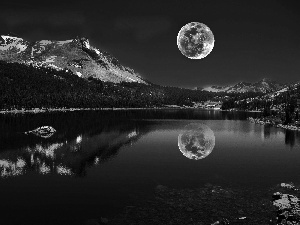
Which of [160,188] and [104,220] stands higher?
[160,188]

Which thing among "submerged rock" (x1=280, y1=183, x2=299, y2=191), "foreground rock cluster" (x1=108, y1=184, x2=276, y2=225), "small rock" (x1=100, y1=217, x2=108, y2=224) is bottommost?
"small rock" (x1=100, y1=217, x2=108, y2=224)

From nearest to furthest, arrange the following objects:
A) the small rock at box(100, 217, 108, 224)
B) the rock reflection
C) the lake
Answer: the small rock at box(100, 217, 108, 224)
the lake
the rock reflection

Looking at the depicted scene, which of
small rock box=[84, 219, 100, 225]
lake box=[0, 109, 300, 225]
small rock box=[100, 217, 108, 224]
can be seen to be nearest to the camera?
small rock box=[84, 219, 100, 225]

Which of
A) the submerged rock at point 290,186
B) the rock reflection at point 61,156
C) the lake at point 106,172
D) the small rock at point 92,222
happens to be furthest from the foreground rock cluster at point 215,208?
the rock reflection at point 61,156

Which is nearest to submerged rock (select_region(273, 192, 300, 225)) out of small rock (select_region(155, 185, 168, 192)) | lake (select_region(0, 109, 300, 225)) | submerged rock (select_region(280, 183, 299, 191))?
submerged rock (select_region(280, 183, 299, 191))

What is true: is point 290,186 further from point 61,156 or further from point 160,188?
point 61,156

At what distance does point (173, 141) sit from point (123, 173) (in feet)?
166

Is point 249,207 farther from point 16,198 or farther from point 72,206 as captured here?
point 16,198

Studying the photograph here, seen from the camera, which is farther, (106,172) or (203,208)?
(106,172)

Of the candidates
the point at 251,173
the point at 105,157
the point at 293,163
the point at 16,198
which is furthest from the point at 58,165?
the point at 293,163

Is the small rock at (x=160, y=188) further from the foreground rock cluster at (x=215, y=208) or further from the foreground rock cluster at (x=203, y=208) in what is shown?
the foreground rock cluster at (x=203, y=208)

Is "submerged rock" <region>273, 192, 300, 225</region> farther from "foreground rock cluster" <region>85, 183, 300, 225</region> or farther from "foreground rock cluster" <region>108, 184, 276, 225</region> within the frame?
"foreground rock cluster" <region>108, 184, 276, 225</region>

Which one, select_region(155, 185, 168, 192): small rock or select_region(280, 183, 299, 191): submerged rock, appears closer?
→ select_region(155, 185, 168, 192): small rock

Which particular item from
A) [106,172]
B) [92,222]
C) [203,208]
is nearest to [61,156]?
[106,172]
